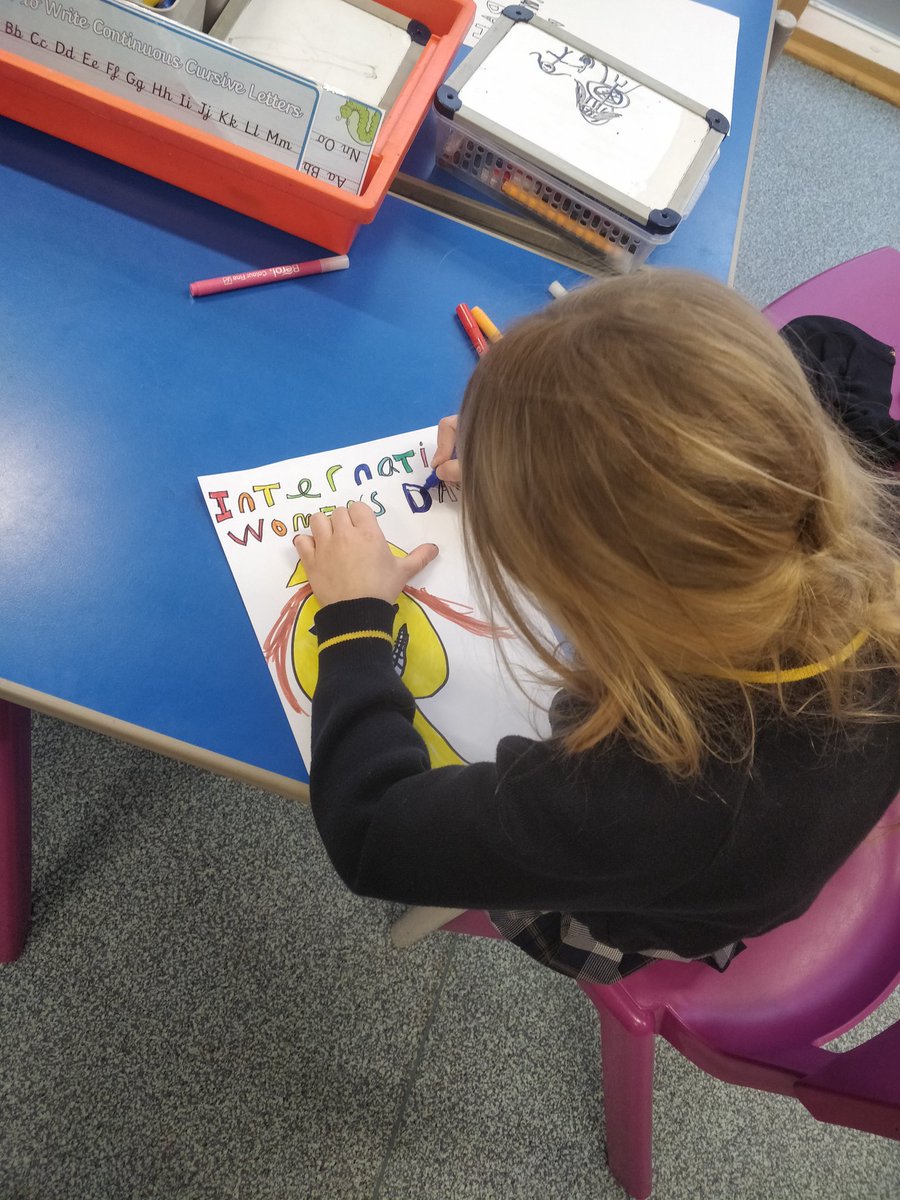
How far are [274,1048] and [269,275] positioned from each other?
34.2 inches

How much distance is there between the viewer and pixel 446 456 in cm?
71

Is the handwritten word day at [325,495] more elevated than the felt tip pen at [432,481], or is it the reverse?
the felt tip pen at [432,481]

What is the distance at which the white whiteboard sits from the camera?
0.79 meters

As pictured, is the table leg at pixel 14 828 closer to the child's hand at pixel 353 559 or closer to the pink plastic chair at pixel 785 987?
the child's hand at pixel 353 559

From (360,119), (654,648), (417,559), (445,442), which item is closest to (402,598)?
(417,559)

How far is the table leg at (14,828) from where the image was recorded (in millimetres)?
825

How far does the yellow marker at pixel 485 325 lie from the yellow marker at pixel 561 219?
0.13m

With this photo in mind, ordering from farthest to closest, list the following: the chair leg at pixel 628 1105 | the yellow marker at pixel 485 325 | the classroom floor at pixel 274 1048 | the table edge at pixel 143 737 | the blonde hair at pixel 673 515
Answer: the classroom floor at pixel 274 1048, the chair leg at pixel 628 1105, the yellow marker at pixel 485 325, the table edge at pixel 143 737, the blonde hair at pixel 673 515

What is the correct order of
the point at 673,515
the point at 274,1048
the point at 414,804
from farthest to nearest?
the point at 274,1048 → the point at 414,804 → the point at 673,515

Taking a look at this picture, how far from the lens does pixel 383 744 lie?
1.91 ft

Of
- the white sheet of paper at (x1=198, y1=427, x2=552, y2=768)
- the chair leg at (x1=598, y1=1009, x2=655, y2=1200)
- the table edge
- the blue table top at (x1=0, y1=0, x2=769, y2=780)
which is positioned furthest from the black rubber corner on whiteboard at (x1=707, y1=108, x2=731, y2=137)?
the chair leg at (x1=598, y1=1009, x2=655, y2=1200)

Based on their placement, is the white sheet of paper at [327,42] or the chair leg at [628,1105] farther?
the chair leg at [628,1105]

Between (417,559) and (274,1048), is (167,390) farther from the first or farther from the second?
(274,1048)

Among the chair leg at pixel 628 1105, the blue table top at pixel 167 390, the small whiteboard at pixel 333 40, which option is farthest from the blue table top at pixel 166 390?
the chair leg at pixel 628 1105
